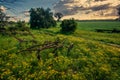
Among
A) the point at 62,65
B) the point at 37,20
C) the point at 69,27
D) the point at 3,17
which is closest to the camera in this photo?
the point at 3,17

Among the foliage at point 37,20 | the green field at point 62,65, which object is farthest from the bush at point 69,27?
the green field at point 62,65

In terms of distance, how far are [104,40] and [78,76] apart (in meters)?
31.5

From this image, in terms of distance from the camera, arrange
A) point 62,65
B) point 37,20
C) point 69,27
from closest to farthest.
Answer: point 62,65 < point 69,27 < point 37,20

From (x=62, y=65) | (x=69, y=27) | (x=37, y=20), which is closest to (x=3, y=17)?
(x=62, y=65)

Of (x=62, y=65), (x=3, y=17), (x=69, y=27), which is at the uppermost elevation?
(x=3, y=17)

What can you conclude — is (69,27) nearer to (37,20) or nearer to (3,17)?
(37,20)

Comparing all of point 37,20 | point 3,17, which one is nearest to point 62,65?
point 3,17

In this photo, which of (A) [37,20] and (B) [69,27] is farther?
(A) [37,20]

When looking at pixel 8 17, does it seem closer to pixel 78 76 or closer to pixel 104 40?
pixel 78 76

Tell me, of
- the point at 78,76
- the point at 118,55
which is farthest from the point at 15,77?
the point at 118,55

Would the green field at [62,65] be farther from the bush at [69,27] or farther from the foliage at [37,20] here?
the foliage at [37,20]

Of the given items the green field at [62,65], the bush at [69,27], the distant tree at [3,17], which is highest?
the distant tree at [3,17]

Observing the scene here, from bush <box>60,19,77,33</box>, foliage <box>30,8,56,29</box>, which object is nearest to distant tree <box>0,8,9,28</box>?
bush <box>60,19,77,33</box>

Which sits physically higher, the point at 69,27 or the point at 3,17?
the point at 3,17
